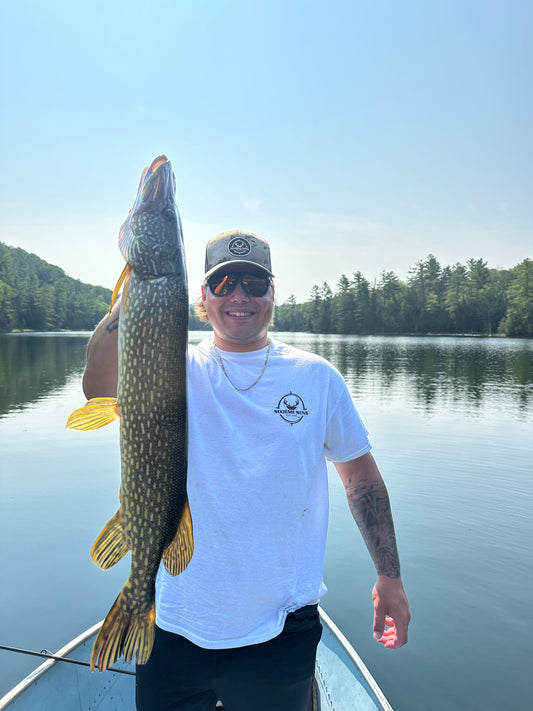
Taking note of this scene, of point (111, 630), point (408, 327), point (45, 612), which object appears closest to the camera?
point (111, 630)

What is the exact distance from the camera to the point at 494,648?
5207 millimetres

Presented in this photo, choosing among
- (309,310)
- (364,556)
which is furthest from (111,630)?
(309,310)

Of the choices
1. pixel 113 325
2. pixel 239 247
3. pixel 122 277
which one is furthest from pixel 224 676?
pixel 239 247

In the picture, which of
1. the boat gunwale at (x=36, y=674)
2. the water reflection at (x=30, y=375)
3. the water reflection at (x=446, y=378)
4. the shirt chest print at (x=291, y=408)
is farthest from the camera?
the water reflection at (x=446, y=378)

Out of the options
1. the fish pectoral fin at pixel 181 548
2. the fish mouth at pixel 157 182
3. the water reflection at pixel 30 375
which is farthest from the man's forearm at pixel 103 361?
the water reflection at pixel 30 375

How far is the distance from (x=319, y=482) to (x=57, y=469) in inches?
410

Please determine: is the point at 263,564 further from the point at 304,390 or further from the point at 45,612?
the point at 45,612

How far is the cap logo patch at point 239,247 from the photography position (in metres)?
2.35

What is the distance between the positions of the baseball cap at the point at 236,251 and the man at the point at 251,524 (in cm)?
6

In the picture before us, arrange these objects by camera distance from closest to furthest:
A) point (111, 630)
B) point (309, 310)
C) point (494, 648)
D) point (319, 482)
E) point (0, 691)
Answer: point (111, 630)
point (319, 482)
point (0, 691)
point (494, 648)
point (309, 310)

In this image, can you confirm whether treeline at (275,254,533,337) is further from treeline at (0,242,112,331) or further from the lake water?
the lake water

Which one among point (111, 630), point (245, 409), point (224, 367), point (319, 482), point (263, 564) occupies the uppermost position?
point (224, 367)

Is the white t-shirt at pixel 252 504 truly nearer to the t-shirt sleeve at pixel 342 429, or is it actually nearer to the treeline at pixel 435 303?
the t-shirt sleeve at pixel 342 429

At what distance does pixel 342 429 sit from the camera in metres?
2.16
